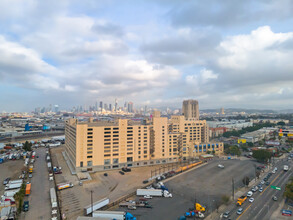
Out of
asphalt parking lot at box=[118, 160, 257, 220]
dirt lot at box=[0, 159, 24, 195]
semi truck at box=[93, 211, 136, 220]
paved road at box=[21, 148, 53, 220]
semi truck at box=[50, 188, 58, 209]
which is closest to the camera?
semi truck at box=[93, 211, 136, 220]

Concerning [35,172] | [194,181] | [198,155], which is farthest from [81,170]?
[198,155]

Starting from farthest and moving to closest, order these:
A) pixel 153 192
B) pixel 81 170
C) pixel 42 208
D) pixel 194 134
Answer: pixel 194 134, pixel 81 170, pixel 153 192, pixel 42 208

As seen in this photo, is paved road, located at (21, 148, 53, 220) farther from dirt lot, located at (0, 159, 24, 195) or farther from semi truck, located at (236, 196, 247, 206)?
semi truck, located at (236, 196, 247, 206)

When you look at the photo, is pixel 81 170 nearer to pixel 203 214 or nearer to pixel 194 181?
pixel 194 181

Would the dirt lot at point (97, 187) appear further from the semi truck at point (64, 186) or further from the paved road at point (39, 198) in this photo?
the paved road at point (39, 198)

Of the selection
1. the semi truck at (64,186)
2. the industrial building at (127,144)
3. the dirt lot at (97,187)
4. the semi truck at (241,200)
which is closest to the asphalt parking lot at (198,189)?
the semi truck at (241,200)

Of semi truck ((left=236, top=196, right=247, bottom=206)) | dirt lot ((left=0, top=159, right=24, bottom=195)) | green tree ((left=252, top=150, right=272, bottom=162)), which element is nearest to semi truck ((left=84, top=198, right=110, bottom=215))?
semi truck ((left=236, top=196, right=247, bottom=206))

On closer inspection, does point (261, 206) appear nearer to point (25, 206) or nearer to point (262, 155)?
point (262, 155)

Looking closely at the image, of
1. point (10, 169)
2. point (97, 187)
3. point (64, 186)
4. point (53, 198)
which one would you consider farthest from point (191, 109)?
point (53, 198)
